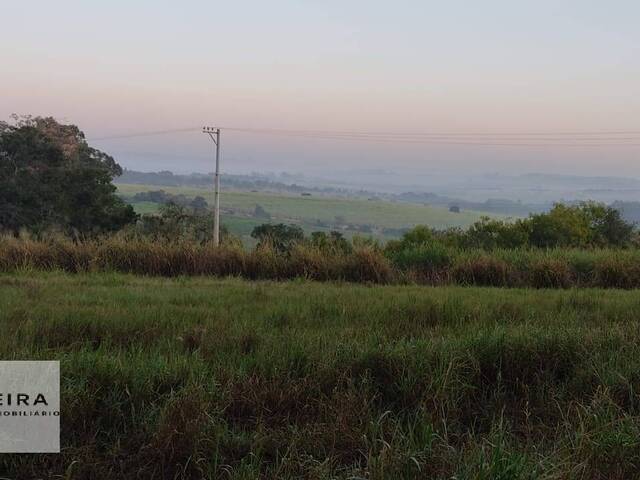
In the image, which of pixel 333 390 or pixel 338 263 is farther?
pixel 338 263

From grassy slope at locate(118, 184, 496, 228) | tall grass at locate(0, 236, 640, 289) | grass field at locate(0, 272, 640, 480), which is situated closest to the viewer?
grass field at locate(0, 272, 640, 480)

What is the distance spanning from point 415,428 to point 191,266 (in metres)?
6.68

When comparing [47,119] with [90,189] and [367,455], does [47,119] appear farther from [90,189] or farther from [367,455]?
[367,455]

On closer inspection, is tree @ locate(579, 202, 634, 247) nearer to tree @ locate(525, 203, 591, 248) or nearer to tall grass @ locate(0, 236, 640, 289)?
tree @ locate(525, 203, 591, 248)

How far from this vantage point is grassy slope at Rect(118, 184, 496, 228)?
145 feet

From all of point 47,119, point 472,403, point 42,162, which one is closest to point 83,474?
point 472,403

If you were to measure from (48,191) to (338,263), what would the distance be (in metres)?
24.2

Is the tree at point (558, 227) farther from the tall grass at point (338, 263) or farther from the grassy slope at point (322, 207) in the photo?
the grassy slope at point (322, 207)

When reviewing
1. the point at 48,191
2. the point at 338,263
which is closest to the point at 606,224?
the point at 338,263

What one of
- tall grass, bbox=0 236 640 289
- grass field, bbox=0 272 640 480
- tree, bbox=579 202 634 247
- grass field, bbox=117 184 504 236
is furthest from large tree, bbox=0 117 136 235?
grass field, bbox=0 272 640 480

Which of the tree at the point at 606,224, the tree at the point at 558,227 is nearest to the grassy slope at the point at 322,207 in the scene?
the tree at the point at 606,224

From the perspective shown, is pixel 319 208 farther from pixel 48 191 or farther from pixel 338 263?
pixel 338 263

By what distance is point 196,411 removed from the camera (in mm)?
3143

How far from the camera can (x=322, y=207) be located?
181 feet
